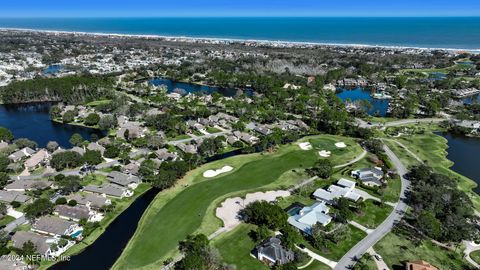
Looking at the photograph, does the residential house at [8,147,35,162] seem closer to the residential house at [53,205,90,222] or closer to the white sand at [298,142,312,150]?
the residential house at [53,205,90,222]

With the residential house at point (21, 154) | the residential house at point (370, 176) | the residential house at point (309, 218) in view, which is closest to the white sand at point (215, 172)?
the residential house at point (309, 218)

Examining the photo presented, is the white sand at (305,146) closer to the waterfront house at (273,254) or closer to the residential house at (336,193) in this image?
the residential house at (336,193)

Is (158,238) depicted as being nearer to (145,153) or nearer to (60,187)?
(60,187)

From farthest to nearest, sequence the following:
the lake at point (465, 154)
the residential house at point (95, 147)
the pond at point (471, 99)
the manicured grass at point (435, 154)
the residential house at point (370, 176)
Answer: the pond at point (471, 99) < the residential house at point (95, 147) < the lake at point (465, 154) < the residential house at point (370, 176) < the manicured grass at point (435, 154)

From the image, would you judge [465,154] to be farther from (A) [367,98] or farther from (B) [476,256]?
(A) [367,98]

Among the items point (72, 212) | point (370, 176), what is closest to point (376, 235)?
point (370, 176)

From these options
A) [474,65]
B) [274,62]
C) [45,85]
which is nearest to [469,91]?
[474,65]
